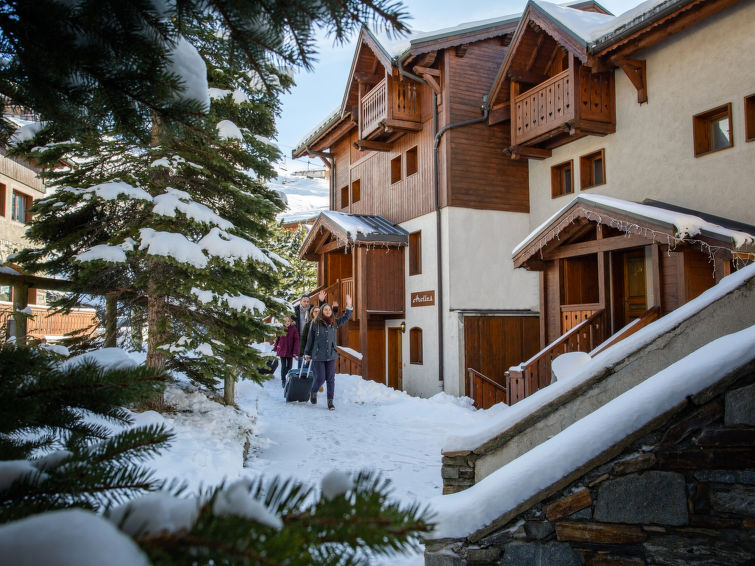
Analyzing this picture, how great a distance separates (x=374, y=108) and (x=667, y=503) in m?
16.3

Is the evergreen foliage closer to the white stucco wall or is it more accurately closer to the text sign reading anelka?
the text sign reading anelka

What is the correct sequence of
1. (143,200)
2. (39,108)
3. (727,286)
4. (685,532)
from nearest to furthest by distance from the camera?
(39,108), (685,532), (727,286), (143,200)

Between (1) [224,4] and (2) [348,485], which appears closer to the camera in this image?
(2) [348,485]

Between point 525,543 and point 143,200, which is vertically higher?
point 143,200

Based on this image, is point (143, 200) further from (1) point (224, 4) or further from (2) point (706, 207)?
(2) point (706, 207)

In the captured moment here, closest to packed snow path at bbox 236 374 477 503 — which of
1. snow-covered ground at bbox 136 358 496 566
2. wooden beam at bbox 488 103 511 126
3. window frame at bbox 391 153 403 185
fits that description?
snow-covered ground at bbox 136 358 496 566

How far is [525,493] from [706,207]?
380 inches

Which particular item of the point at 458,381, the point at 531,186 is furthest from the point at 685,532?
the point at 531,186

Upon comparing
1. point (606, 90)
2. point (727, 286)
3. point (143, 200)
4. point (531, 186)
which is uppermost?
point (606, 90)

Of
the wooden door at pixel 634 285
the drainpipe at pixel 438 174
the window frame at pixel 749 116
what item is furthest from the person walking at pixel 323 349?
the window frame at pixel 749 116

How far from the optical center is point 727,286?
5180 millimetres

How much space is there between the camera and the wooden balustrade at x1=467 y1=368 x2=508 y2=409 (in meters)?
14.4

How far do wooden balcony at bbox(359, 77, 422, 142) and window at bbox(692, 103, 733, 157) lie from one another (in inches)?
316

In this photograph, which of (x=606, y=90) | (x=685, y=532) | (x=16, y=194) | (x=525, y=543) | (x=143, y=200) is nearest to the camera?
(x=685, y=532)
